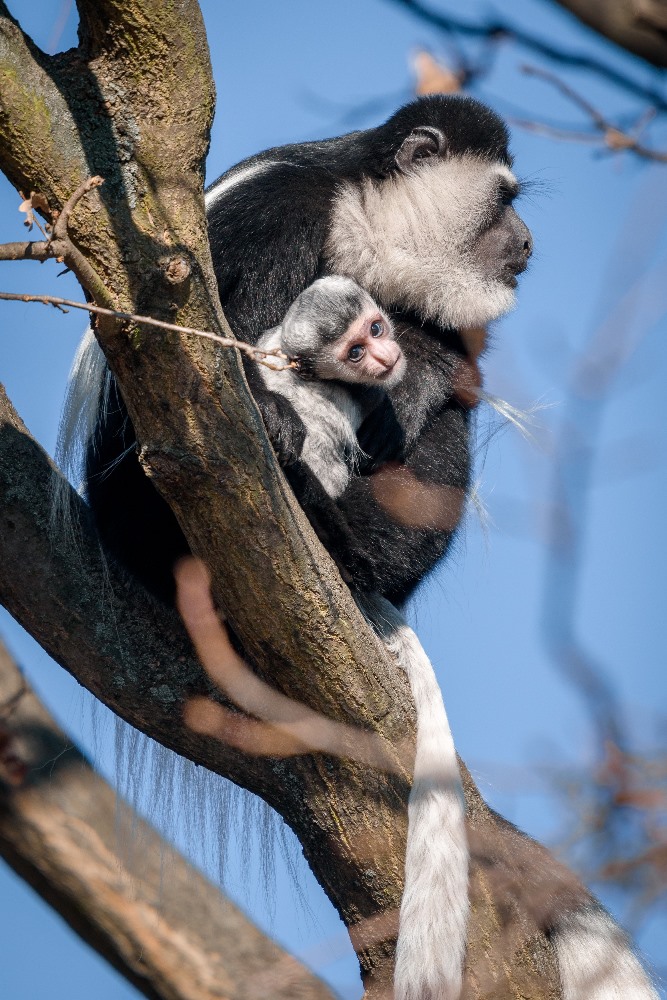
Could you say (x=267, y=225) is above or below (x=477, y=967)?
above

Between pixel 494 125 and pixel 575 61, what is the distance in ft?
7.59

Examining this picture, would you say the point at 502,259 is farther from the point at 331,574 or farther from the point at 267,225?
the point at 331,574

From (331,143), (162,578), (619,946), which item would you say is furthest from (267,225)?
(619,946)

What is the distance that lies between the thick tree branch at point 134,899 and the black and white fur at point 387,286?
32.9 inches

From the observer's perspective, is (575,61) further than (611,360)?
Yes

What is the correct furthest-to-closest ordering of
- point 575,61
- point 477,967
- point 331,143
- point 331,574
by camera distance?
point 331,143, point 477,967, point 331,574, point 575,61

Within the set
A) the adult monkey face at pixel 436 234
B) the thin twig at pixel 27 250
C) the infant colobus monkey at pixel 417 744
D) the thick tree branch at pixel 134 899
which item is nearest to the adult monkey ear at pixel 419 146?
the adult monkey face at pixel 436 234

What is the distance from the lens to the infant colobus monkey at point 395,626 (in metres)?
1.96

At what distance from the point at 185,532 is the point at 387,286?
1377 mm

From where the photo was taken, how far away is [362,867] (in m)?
2.11

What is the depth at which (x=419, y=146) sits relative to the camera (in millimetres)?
3045

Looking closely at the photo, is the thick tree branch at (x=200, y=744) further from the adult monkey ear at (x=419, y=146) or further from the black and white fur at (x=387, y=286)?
the adult monkey ear at (x=419, y=146)

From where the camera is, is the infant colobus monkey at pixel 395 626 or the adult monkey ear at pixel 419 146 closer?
the infant colobus monkey at pixel 395 626

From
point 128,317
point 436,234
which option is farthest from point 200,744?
point 436,234
